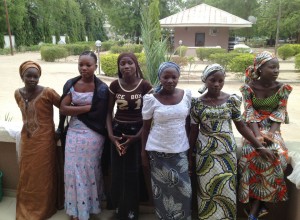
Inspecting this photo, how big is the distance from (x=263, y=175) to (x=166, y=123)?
0.81m

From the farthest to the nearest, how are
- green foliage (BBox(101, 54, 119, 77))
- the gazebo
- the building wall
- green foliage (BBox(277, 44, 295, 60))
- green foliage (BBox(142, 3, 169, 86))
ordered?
1. the building wall
2. the gazebo
3. green foliage (BBox(277, 44, 295, 60))
4. green foliage (BBox(101, 54, 119, 77))
5. green foliage (BBox(142, 3, 169, 86))

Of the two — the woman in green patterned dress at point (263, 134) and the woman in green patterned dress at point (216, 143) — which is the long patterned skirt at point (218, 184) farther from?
the woman in green patterned dress at point (263, 134)

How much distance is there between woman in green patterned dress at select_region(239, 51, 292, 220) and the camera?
7.38 feet

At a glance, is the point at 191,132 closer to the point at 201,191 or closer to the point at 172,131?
the point at 172,131

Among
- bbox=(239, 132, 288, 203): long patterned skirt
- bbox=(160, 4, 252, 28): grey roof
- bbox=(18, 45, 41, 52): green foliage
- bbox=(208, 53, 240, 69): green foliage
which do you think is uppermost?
bbox=(160, 4, 252, 28): grey roof

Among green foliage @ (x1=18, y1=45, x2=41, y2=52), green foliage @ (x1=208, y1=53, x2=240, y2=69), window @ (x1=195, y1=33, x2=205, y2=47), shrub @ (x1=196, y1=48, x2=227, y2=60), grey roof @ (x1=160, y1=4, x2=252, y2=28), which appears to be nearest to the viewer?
green foliage @ (x1=208, y1=53, x2=240, y2=69)

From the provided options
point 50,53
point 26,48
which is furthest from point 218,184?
point 26,48

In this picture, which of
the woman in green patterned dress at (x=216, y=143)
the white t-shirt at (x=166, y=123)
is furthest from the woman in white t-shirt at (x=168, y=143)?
the woman in green patterned dress at (x=216, y=143)

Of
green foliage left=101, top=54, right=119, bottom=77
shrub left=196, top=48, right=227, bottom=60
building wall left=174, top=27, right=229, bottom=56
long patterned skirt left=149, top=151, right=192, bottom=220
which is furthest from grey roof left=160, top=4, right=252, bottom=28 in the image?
long patterned skirt left=149, top=151, right=192, bottom=220

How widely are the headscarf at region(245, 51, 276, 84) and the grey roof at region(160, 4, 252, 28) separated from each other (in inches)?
911

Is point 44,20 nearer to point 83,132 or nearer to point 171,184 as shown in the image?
point 83,132

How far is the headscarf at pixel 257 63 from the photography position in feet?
7.64

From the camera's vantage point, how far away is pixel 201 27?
2620 cm

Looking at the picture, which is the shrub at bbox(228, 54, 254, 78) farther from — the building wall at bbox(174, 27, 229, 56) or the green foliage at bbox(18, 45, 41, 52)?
the green foliage at bbox(18, 45, 41, 52)
